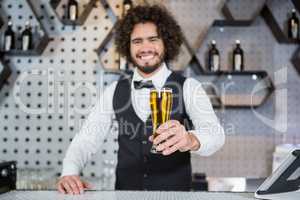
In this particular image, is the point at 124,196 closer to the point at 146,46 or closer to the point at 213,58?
the point at 146,46

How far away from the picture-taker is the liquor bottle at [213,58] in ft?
12.9

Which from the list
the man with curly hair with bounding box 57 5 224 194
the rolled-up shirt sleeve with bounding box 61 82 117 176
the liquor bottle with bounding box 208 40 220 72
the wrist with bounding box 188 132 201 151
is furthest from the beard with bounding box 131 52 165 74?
the liquor bottle with bounding box 208 40 220 72

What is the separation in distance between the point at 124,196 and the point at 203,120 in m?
0.84

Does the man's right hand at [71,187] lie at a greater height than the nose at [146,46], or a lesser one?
lesser

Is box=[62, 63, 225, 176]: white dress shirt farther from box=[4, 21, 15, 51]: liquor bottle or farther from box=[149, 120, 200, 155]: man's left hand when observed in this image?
box=[4, 21, 15, 51]: liquor bottle

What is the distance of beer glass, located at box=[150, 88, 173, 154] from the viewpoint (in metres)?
1.38

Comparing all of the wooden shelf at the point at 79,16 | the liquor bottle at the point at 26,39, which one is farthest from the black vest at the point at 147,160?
the liquor bottle at the point at 26,39

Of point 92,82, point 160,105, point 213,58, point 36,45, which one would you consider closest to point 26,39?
point 36,45

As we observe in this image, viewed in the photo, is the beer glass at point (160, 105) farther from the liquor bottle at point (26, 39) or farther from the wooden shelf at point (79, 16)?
the liquor bottle at point (26, 39)

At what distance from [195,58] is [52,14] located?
148 cm

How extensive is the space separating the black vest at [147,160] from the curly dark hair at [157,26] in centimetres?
32

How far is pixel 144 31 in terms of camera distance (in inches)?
88.7

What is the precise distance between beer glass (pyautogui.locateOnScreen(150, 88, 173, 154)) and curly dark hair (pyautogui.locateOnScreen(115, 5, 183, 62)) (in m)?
0.92

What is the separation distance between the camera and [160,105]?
140 cm
